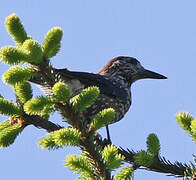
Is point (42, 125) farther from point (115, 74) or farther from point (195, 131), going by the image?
point (115, 74)

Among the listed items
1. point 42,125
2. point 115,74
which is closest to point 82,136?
point 42,125

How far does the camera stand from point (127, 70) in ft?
23.2

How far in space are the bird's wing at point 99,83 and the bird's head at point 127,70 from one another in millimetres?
828

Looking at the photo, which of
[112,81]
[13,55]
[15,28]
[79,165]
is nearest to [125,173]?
[79,165]

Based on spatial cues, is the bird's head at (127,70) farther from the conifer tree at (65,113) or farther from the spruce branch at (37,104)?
the spruce branch at (37,104)

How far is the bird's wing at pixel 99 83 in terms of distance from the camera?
4.71m

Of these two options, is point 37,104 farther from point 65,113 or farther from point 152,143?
point 152,143

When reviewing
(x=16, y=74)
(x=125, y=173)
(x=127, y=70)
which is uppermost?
(x=127, y=70)

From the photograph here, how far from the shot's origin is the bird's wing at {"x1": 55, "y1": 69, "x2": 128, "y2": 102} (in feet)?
15.4

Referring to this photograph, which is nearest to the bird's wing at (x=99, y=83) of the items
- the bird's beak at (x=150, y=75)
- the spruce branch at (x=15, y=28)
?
the bird's beak at (x=150, y=75)

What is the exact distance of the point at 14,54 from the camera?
2352 millimetres

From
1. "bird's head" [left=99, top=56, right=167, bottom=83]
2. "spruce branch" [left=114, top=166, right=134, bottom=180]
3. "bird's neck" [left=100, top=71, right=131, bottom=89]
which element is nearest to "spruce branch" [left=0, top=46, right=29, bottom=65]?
"spruce branch" [left=114, top=166, right=134, bottom=180]

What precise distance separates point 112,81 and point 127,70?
0.81m

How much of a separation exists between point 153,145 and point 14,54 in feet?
3.08
